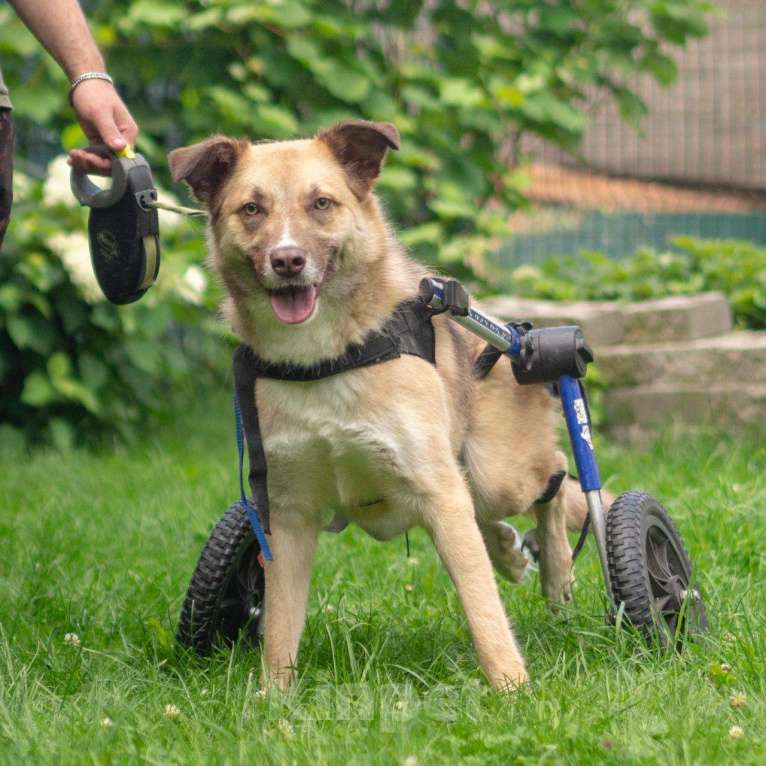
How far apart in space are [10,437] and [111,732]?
432 cm

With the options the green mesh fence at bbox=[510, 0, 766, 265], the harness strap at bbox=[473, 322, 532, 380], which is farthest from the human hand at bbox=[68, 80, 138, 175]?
the green mesh fence at bbox=[510, 0, 766, 265]

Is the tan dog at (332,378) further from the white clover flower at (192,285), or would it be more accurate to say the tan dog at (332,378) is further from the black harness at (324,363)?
the white clover flower at (192,285)

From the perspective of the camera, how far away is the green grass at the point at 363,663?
8.97 feet

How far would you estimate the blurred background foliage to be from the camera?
22.2 ft

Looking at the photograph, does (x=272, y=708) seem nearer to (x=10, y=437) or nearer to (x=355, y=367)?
(x=355, y=367)

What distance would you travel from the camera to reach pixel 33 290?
21.8 feet

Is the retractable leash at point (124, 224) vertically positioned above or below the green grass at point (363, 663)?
above

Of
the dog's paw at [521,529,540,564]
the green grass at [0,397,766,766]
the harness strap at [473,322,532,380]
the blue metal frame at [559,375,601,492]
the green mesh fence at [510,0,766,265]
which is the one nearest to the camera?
the green grass at [0,397,766,766]

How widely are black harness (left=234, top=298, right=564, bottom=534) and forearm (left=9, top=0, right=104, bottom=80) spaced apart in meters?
0.88

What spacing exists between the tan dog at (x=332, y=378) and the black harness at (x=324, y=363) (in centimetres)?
2

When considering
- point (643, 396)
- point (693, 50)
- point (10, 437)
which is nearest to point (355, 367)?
point (643, 396)

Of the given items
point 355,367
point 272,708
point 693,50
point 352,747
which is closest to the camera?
point 352,747

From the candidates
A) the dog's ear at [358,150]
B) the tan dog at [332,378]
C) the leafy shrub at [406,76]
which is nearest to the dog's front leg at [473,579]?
the tan dog at [332,378]

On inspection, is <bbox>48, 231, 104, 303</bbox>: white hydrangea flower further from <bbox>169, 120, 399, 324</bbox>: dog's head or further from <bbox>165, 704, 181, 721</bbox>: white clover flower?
<bbox>165, 704, 181, 721</bbox>: white clover flower
